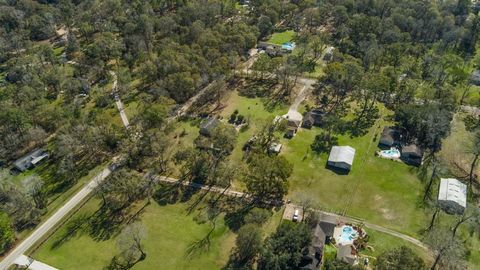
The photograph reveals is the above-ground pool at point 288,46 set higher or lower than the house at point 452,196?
higher

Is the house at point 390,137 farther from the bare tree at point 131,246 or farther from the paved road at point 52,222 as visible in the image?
the paved road at point 52,222

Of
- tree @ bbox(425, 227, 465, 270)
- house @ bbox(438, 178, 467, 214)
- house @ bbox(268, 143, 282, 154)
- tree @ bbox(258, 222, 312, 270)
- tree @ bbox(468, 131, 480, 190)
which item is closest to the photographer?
tree @ bbox(425, 227, 465, 270)

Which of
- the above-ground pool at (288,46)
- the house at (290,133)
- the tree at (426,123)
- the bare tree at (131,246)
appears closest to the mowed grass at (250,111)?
the house at (290,133)

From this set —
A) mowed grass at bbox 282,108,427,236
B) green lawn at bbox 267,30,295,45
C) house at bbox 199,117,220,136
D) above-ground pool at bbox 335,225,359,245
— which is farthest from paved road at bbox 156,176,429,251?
green lawn at bbox 267,30,295,45

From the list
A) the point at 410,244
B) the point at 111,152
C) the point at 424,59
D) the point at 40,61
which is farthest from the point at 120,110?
the point at 424,59

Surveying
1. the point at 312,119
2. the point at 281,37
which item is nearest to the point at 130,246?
the point at 312,119

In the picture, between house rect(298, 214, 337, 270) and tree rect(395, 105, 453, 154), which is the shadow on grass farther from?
tree rect(395, 105, 453, 154)

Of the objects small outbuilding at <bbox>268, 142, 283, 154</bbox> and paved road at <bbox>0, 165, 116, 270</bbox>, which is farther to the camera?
small outbuilding at <bbox>268, 142, 283, 154</bbox>
